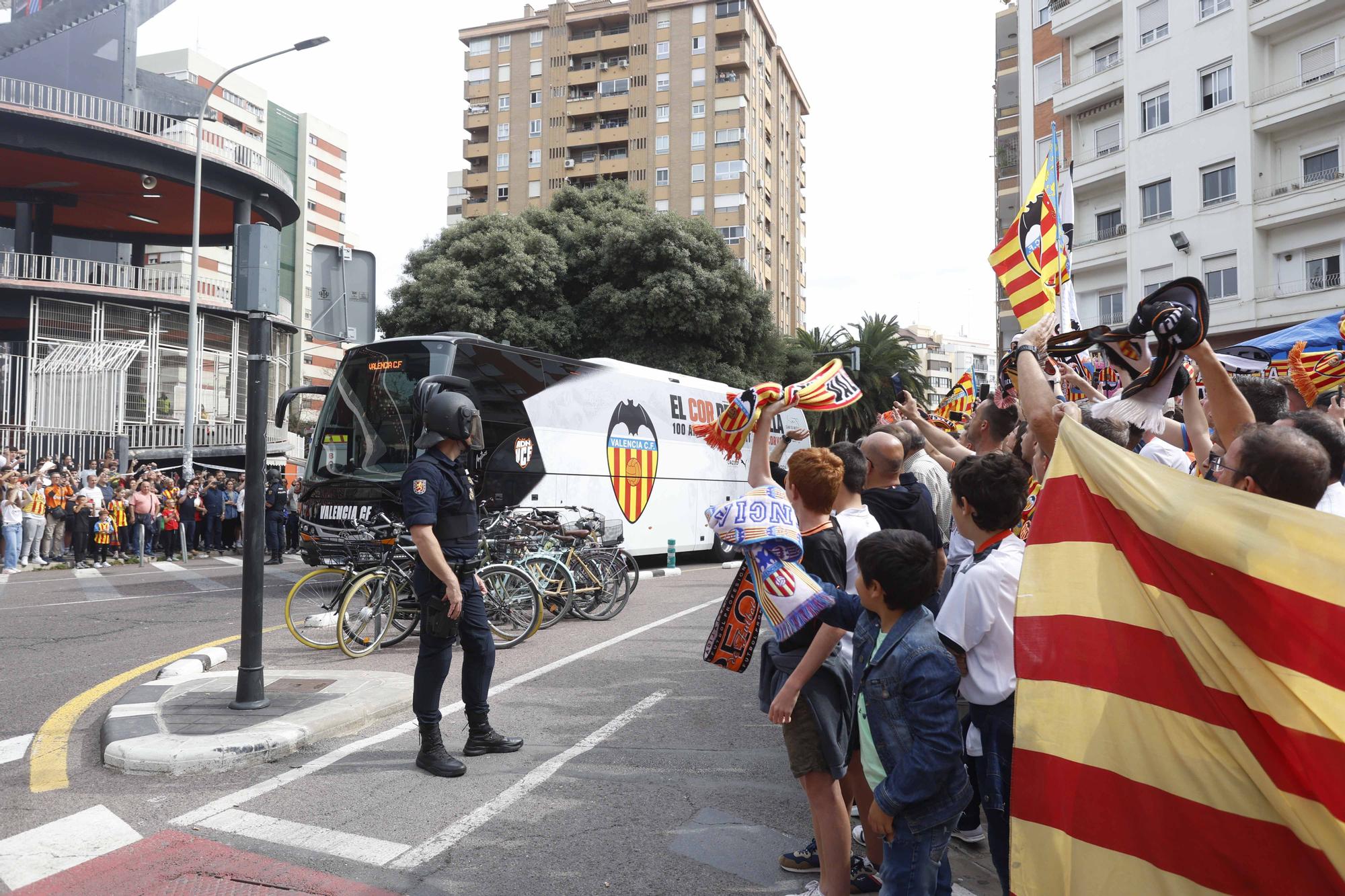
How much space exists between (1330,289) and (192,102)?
35.0m

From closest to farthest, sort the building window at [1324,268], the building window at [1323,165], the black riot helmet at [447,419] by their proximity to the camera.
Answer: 1. the black riot helmet at [447,419]
2. the building window at [1324,268]
3. the building window at [1323,165]

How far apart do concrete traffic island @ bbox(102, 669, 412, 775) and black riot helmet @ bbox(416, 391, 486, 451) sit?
1.86 meters

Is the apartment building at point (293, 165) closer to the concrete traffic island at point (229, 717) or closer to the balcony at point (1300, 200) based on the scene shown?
the balcony at point (1300, 200)

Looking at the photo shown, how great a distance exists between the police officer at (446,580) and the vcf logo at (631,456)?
38.2 ft

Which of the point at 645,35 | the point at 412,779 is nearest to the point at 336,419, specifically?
the point at 412,779

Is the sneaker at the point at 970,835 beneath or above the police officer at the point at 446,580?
beneath

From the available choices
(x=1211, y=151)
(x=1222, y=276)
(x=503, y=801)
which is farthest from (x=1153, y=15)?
(x=503, y=801)

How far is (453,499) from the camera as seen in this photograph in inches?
208

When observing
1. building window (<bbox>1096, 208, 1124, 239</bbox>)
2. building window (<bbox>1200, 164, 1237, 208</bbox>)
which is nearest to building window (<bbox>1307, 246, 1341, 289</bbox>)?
building window (<bbox>1200, 164, 1237, 208</bbox>)

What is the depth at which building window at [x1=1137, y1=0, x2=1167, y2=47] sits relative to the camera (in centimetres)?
3005

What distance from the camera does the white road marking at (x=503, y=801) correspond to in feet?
12.9

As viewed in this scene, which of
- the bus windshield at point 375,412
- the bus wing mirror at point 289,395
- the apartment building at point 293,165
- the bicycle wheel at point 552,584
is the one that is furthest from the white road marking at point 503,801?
the apartment building at point 293,165

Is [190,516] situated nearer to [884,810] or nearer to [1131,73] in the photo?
[884,810]

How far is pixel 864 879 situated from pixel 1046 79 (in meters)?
36.5
